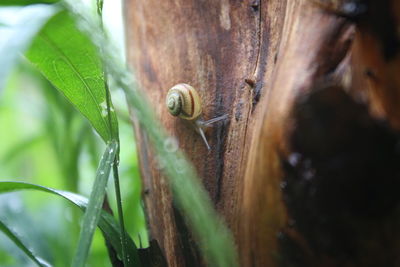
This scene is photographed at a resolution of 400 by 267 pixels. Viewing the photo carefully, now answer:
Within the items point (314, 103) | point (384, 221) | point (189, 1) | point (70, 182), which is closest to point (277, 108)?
point (314, 103)

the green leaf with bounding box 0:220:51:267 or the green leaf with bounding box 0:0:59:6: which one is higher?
the green leaf with bounding box 0:0:59:6

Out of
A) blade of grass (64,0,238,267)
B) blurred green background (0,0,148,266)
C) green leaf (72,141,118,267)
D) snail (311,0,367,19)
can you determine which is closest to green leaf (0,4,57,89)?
blade of grass (64,0,238,267)

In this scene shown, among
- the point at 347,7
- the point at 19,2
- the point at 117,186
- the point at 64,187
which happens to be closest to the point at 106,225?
the point at 117,186

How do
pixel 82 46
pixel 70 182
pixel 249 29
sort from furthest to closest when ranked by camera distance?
pixel 70 182
pixel 249 29
pixel 82 46

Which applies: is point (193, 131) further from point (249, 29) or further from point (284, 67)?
point (284, 67)

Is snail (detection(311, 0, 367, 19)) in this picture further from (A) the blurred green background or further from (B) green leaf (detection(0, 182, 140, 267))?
(A) the blurred green background

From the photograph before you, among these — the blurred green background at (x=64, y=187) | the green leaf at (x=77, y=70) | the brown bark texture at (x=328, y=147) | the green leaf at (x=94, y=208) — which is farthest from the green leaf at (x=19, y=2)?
the blurred green background at (x=64, y=187)
